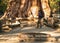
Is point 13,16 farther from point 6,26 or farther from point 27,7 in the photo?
point 6,26

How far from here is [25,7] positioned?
1938 cm

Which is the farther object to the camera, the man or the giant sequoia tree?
the giant sequoia tree

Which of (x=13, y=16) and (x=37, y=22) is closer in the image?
(x=37, y=22)

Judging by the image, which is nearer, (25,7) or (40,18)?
(40,18)

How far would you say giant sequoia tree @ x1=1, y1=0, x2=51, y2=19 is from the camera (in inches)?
741

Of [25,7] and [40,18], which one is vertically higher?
[25,7]

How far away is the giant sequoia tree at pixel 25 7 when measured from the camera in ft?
61.8

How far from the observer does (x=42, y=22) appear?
1731 cm

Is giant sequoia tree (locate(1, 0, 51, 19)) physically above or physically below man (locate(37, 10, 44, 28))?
above

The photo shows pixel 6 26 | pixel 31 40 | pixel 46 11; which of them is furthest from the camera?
pixel 46 11

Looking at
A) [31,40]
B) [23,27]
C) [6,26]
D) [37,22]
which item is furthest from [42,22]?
[31,40]

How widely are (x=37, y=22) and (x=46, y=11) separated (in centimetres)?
196

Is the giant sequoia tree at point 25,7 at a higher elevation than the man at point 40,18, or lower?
higher

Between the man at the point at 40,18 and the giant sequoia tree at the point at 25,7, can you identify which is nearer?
the man at the point at 40,18
